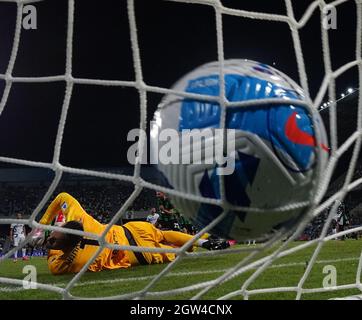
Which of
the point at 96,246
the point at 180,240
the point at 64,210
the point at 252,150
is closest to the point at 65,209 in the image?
the point at 64,210

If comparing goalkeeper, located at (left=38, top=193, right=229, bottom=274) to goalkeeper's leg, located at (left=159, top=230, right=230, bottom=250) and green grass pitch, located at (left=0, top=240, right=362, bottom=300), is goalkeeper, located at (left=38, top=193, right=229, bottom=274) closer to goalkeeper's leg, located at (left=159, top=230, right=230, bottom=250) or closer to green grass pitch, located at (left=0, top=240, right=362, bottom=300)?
goalkeeper's leg, located at (left=159, top=230, right=230, bottom=250)

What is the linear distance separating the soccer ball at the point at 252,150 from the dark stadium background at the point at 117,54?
857cm

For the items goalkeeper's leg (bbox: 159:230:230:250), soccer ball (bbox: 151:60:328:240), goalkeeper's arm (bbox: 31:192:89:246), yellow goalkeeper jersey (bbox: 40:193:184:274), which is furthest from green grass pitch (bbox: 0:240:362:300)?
soccer ball (bbox: 151:60:328:240)

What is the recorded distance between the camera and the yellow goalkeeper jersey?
13.2 ft

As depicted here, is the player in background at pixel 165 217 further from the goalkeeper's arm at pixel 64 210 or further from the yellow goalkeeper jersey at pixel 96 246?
the goalkeeper's arm at pixel 64 210

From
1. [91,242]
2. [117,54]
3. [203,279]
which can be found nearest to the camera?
[203,279]

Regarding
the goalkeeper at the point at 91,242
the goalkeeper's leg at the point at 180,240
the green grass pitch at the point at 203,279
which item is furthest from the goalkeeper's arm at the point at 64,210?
the goalkeeper's leg at the point at 180,240

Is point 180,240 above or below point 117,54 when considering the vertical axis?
below

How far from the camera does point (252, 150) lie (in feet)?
4.32

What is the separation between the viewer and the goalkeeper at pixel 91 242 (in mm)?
3941

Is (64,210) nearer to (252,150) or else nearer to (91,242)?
(91,242)

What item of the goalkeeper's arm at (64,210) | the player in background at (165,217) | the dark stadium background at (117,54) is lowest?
the player in background at (165,217)

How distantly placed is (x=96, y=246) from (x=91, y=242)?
158mm
